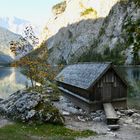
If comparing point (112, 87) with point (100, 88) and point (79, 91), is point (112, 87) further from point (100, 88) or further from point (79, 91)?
point (79, 91)

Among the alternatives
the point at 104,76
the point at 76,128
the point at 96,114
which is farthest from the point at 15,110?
the point at 104,76

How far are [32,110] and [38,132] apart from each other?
3.55 meters

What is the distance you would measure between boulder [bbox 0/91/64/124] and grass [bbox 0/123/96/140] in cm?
84

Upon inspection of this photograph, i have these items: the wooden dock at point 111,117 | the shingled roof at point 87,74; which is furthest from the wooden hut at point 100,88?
the wooden dock at point 111,117

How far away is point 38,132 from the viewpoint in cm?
2208

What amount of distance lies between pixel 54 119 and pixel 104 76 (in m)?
10.8

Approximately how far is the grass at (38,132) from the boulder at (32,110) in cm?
84

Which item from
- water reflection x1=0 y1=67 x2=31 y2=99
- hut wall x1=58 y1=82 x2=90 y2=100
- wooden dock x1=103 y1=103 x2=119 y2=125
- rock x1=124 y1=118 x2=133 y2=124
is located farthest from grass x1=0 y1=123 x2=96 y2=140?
water reflection x1=0 y1=67 x2=31 y2=99

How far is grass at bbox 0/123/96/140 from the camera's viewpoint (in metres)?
20.1

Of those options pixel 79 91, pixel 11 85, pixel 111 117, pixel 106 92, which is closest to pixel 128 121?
pixel 111 117

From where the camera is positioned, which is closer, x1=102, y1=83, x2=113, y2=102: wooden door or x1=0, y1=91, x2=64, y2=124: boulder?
x1=0, y1=91, x2=64, y2=124: boulder

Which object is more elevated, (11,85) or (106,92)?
(106,92)

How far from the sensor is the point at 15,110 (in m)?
26.6

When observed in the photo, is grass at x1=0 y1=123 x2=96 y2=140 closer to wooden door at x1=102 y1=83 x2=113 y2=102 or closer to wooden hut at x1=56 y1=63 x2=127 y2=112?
wooden hut at x1=56 y1=63 x2=127 y2=112
